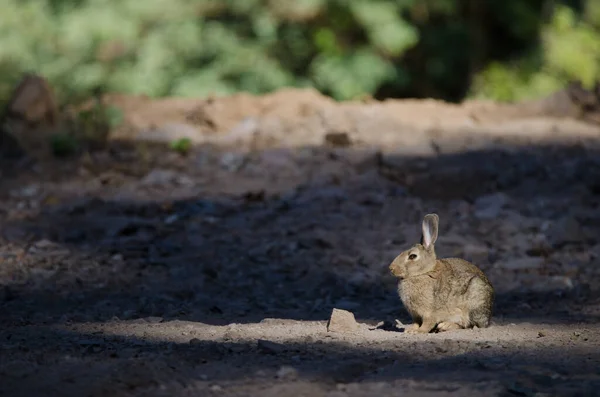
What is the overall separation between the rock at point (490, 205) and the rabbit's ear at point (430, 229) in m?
3.68

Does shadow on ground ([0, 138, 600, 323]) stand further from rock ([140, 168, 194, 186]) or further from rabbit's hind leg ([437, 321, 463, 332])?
rabbit's hind leg ([437, 321, 463, 332])

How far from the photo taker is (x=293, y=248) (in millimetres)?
9023

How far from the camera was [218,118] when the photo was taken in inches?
485

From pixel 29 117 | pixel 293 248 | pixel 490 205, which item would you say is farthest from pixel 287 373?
pixel 29 117

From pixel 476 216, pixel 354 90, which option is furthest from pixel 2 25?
pixel 476 216

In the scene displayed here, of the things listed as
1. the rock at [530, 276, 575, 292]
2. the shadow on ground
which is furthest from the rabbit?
the rock at [530, 276, 575, 292]

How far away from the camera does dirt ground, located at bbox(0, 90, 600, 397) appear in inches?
188

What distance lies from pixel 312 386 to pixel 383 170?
6390 millimetres

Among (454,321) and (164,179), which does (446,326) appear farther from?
(164,179)

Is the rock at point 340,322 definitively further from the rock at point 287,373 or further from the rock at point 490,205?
the rock at point 490,205

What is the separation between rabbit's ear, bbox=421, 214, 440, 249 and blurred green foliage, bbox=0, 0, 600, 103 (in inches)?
424

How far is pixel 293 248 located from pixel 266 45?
8877mm

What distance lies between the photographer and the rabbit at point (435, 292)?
20.0 feet

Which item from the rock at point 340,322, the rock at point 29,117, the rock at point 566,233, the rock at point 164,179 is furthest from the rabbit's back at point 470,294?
the rock at point 29,117
